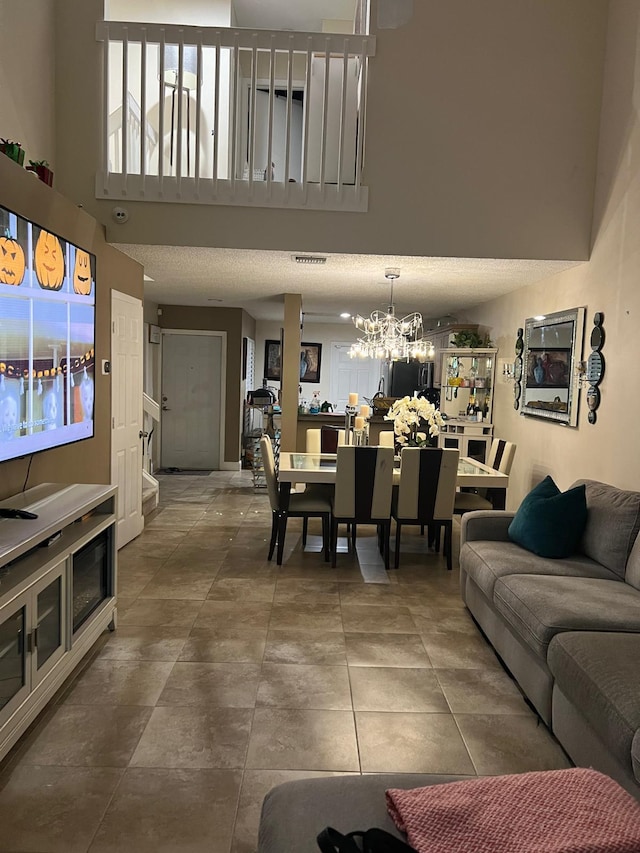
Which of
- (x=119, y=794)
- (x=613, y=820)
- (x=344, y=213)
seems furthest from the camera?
(x=344, y=213)

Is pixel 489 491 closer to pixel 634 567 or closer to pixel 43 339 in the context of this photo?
pixel 634 567

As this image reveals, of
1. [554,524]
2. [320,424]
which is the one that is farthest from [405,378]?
[554,524]

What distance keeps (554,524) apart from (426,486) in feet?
4.29

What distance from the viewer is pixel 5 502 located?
9.62ft

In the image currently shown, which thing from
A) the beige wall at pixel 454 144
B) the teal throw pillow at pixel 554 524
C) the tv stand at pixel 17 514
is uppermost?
the beige wall at pixel 454 144

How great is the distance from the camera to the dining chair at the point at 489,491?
5043mm

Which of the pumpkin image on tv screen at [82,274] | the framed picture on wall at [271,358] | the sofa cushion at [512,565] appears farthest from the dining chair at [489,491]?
the framed picture on wall at [271,358]

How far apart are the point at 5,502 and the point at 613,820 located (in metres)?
2.67

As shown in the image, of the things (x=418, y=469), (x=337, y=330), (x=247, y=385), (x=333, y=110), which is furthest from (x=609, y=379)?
(x=337, y=330)

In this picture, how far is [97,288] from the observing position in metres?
4.28

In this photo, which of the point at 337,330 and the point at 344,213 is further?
the point at 337,330

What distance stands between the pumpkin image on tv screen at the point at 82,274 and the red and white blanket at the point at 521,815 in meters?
2.91

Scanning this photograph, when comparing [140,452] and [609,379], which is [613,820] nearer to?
[609,379]

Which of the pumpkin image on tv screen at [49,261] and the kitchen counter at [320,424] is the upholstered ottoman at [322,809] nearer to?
the pumpkin image on tv screen at [49,261]
